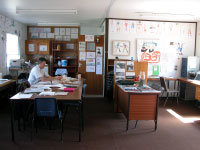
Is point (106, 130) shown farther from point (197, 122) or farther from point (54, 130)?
point (197, 122)

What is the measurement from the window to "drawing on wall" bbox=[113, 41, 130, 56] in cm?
380

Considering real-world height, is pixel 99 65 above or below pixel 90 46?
below

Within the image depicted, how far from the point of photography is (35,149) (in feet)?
9.51

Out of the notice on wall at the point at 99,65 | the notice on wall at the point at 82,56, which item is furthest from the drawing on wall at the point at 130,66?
the notice on wall at the point at 82,56

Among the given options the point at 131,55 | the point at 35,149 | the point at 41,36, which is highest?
the point at 41,36

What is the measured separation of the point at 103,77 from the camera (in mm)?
6645

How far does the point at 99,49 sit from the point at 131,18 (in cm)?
150

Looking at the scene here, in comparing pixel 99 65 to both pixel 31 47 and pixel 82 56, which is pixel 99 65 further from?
pixel 31 47

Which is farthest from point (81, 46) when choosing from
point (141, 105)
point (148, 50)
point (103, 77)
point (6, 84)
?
point (141, 105)

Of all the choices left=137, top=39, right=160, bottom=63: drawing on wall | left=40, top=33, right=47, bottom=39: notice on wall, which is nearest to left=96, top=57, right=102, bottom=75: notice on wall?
left=137, top=39, right=160, bottom=63: drawing on wall

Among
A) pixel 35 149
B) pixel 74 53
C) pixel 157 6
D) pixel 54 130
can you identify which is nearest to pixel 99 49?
pixel 74 53

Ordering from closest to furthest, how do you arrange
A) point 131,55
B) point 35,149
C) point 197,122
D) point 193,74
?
point 35,149 → point 197,122 → point 193,74 → point 131,55

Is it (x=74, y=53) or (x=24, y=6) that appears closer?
(x=24, y=6)

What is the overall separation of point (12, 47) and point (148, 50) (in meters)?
5.03
